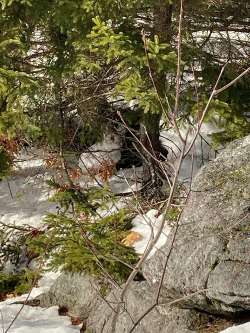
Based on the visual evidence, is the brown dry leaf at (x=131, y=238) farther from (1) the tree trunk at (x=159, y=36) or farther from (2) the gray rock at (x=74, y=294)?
(1) the tree trunk at (x=159, y=36)

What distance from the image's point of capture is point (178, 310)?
5.75 meters

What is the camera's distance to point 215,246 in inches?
215

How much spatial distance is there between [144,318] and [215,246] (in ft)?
4.08

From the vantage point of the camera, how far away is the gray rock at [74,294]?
6.91 meters

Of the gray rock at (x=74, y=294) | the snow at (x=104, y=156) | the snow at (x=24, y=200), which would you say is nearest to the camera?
the gray rock at (x=74, y=294)

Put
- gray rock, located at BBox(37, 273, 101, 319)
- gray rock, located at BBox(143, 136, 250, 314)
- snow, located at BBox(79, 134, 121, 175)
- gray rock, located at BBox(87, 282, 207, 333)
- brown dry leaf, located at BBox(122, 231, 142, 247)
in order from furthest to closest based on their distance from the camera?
snow, located at BBox(79, 134, 121, 175) < brown dry leaf, located at BBox(122, 231, 142, 247) < gray rock, located at BBox(37, 273, 101, 319) < gray rock, located at BBox(87, 282, 207, 333) < gray rock, located at BBox(143, 136, 250, 314)

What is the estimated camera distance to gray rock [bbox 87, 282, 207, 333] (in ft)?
18.5

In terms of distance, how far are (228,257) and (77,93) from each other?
16.8 feet

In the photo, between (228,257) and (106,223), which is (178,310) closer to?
(228,257)

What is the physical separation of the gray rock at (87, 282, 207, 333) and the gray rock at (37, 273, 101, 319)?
228 mm

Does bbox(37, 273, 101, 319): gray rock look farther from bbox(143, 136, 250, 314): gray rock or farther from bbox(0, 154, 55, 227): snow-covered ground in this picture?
bbox(0, 154, 55, 227): snow-covered ground

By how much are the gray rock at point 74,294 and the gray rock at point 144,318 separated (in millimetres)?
228

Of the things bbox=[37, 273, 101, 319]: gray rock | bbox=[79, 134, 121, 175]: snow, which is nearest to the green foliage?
bbox=[37, 273, 101, 319]: gray rock

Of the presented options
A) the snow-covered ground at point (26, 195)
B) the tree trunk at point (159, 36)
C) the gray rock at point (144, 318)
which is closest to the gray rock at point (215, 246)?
the gray rock at point (144, 318)
